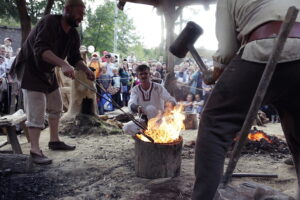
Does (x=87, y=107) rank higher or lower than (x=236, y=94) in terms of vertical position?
lower

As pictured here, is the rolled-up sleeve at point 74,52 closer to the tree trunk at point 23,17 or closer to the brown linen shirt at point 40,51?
the brown linen shirt at point 40,51

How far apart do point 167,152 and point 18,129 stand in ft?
14.5

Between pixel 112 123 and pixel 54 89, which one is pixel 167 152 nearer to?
pixel 54 89

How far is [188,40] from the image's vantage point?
8.80 feet

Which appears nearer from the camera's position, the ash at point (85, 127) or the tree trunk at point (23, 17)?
the tree trunk at point (23, 17)

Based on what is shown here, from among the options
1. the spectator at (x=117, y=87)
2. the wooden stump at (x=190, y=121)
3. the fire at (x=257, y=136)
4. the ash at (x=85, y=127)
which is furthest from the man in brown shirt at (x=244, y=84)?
the spectator at (x=117, y=87)

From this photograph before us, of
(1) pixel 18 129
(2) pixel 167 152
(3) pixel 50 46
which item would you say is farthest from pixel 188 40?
(1) pixel 18 129

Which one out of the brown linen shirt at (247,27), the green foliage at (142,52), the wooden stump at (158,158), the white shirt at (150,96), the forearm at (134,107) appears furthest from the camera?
the green foliage at (142,52)

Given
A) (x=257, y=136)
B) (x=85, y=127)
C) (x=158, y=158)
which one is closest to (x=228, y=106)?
(x=158, y=158)

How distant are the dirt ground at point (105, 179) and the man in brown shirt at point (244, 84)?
144 centimetres

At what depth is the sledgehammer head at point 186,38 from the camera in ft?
8.79

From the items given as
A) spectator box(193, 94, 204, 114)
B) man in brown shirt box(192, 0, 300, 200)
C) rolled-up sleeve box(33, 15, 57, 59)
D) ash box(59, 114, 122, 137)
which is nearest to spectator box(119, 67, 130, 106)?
spectator box(193, 94, 204, 114)

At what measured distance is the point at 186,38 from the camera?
8.79 ft

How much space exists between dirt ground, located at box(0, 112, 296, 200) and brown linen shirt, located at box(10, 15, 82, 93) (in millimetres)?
1247
